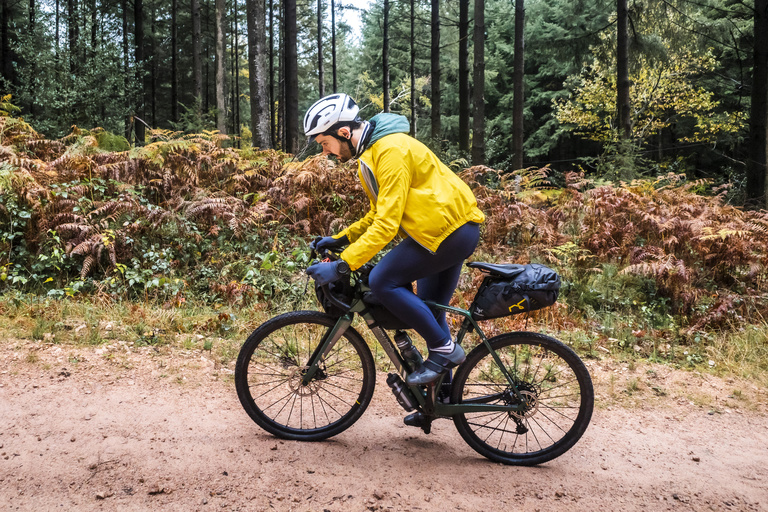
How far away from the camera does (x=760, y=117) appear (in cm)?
1012

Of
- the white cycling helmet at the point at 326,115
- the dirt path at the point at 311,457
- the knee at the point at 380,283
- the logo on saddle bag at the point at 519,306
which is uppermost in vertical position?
the white cycling helmet at the point at 326,115

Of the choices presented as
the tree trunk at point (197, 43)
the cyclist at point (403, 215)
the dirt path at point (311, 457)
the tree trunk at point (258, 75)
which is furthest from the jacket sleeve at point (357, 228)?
the tree trunk at point (197, 43)

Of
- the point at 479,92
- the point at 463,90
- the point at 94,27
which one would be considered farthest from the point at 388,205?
the point at 94,27

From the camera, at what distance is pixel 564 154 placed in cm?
3516

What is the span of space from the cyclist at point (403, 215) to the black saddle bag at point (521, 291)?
309 millimetres

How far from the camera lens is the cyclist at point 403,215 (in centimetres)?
299

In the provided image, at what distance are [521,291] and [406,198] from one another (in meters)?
0.94

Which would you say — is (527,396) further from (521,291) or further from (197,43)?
(197,43)

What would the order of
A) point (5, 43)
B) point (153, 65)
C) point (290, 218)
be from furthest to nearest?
point (153, 65) < point (5, 43) < point (290, 218)

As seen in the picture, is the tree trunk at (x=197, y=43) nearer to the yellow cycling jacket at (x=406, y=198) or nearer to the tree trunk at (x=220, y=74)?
the tree trunk at (x=220, y=74)

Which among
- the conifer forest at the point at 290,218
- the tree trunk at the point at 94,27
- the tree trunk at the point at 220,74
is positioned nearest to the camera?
the conifer forest at the point at 290,218

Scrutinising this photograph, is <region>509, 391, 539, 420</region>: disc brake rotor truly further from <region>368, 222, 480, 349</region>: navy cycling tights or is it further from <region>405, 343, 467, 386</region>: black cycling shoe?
<region>368, 222, 480, 349</region>: navy cycling tights

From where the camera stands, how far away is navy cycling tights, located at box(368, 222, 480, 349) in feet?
10.3

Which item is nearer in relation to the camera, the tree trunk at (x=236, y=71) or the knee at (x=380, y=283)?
the knee at (x=380, y=283)
